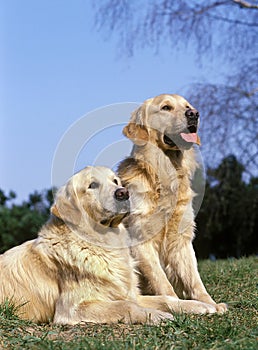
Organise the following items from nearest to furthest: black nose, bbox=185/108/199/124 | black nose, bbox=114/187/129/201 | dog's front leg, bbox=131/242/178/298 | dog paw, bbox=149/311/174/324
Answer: dog paw, bbox=149/311/174/324, black nose, bbox=114/187/129/201, dog's front leg, bbox=131/242/178/298, black nose, bbox=185/108/199/124

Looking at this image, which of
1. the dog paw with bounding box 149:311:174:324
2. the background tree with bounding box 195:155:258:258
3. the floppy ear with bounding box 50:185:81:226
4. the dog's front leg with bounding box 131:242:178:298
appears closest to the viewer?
the dog paw with bounding box 149:311:174:324

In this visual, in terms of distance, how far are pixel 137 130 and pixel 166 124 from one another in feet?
1.04

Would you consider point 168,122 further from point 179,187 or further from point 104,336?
point 104,336

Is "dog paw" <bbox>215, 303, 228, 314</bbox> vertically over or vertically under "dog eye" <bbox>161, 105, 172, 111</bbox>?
under

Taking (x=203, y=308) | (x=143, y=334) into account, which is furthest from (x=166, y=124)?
(x=143, y=334)

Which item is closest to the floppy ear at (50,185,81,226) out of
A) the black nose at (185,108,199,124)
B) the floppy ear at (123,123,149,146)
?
the floppy ear at (123,123,149,146)

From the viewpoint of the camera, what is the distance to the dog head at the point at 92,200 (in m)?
4.23

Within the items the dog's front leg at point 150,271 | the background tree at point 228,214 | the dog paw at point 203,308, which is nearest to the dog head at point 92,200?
the dog's front leg at point 150,271

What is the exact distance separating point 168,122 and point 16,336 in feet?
7.94

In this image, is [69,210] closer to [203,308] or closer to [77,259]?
[77,259]

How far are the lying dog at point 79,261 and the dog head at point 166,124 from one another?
34.7 inches

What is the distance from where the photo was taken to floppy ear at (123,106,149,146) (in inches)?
204

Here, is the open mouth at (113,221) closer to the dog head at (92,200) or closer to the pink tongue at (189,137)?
the dog head at (92,200)

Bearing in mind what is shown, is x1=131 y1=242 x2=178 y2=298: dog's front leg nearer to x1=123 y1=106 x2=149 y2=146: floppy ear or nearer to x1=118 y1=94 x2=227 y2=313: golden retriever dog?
x1=118 y1=94 x2=227 y2=313: golden retriever dog
